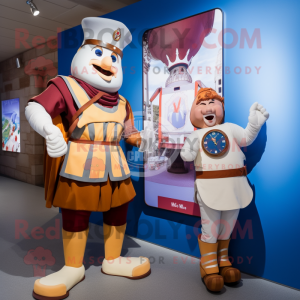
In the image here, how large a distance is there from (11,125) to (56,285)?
4.85m

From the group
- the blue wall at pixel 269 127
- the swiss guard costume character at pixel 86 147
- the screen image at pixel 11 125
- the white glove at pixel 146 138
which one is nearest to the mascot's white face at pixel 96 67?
the swiss guard costume character at pixel 86 147

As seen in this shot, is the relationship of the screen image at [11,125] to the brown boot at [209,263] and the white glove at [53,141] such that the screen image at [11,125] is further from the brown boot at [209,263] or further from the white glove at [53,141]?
the brown boot at [209,263]

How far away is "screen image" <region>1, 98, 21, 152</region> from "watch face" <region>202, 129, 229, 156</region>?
185 inches

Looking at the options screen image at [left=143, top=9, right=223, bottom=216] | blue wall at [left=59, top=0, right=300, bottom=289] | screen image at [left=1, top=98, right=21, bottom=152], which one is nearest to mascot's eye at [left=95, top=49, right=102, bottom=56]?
screen image at [left=143, top=9, right=223, bottom=216]

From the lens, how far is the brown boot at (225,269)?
5.45 feet

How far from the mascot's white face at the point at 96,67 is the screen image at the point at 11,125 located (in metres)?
4.27

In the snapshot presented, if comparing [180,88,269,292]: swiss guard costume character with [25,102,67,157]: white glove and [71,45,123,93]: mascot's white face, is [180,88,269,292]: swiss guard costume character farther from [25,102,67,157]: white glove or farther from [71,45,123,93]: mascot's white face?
[25,102,67,157]: white glove

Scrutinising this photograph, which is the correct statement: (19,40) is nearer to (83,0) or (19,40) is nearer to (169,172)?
(83,0)

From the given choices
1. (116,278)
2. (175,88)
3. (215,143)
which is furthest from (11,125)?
(215,143)

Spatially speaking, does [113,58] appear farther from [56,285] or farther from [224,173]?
[56,285]

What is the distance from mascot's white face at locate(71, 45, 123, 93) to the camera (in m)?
1.67

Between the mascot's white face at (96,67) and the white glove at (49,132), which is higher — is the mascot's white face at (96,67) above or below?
above

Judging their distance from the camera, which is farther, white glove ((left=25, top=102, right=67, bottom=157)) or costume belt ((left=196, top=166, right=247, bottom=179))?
costume belt ((left=196, top=166, right=247, bottom=179))

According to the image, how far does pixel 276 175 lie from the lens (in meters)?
1.72
